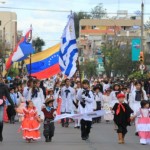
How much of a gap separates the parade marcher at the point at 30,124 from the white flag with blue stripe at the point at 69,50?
6.79 metres

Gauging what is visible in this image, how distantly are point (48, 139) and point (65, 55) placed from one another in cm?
857

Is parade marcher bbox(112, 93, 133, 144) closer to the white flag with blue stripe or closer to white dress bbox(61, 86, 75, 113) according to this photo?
white dress bbox(61, 86, 75, 113)

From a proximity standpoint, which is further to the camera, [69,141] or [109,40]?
[109,40]

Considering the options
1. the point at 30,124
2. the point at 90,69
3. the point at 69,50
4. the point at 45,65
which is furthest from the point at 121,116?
the point at 90,69

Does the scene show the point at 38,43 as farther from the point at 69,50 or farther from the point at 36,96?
the point at 36,96

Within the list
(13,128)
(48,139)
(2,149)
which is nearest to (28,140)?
(48,139)

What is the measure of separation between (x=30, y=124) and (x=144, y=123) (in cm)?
297

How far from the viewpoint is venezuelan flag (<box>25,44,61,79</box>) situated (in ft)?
97.7

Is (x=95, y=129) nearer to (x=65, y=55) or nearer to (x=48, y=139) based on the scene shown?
(x=65, y=55)

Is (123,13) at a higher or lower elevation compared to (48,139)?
higher

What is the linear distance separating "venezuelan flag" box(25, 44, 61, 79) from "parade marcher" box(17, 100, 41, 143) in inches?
441

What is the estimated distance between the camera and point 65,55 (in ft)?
85.9

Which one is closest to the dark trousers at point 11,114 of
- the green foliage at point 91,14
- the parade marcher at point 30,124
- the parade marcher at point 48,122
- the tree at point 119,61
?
the parade marcher at point 30,124

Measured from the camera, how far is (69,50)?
2534 centimetres
